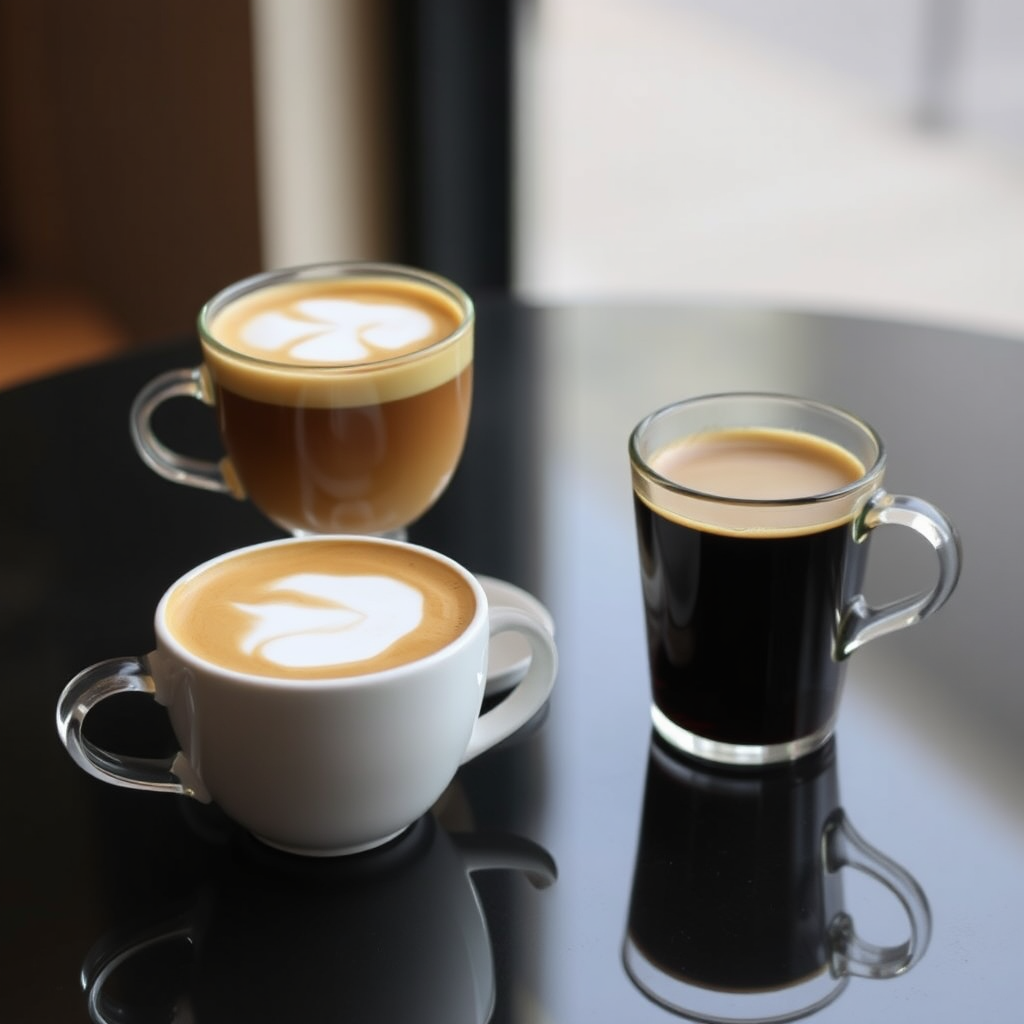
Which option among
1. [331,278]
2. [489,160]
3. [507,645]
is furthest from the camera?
[489,160]

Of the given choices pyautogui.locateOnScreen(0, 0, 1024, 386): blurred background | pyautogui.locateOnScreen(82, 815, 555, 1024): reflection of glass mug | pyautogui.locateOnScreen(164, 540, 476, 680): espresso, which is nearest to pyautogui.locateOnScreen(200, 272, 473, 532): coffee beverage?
pyautogui.locateOnScreen(164, 540, 476, 680): espresso

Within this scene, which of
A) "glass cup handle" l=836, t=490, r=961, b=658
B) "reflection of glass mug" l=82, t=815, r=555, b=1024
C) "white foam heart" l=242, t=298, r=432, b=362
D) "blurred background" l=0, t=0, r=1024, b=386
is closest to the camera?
"reflection of glass mug" l=82, t=815, r=555, b=1024

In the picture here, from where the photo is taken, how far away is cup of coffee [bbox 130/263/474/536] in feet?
2.41

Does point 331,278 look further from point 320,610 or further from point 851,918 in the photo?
point 851,918

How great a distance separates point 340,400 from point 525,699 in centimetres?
18

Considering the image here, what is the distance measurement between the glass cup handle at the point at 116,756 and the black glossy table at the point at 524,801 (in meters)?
0.03

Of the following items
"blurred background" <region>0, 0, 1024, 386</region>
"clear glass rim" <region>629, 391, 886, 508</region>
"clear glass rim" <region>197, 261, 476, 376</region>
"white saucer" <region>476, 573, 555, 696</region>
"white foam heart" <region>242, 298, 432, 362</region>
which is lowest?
"blurred background" <region>0, 0, 1024, 386</region>

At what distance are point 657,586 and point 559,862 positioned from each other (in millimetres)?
129

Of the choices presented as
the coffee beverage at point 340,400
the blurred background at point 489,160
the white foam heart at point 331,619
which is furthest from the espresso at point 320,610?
the blurred background at point 489,160

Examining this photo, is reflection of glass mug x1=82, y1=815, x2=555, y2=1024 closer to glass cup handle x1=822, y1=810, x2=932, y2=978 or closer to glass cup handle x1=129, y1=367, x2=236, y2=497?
glass cup handle x1=822, y1=810, x2=932, y2=978

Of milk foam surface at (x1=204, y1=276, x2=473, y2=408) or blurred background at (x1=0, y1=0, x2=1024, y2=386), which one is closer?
milk foam surface at (x1=204, y1=276, x2=473, y2=408)

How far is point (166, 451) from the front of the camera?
A: 826 mm

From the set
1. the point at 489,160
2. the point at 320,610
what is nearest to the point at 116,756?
the point at 320,610

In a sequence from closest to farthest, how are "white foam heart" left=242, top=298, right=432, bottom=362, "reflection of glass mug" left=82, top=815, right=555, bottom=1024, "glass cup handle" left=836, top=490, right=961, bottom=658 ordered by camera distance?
"reflection of glass mug" left=82, top=815, right=555, bottom=1024 → "glass cup handle" left=836, top=490, right=961, bottom=658 → "white foam heart" left=242, top=298, right=432, bottom=362
